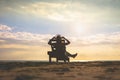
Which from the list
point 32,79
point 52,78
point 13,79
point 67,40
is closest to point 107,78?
point 52,78

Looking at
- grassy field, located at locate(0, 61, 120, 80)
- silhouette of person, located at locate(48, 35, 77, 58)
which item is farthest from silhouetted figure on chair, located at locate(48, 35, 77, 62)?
grassy field, located at locate(0, 61, 120, 80)

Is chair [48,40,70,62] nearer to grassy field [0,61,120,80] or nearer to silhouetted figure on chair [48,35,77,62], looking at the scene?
silhouetted figure on chair [48,35,77,62]

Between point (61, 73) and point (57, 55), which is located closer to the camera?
point (61, 73)

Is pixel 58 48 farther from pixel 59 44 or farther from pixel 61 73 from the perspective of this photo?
pixel 61 73

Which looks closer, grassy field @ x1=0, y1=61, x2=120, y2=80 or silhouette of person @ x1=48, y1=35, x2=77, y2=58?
grassy field @ x1=0, y1=61, x2=120, y2=80

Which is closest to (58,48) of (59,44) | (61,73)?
(59,44)

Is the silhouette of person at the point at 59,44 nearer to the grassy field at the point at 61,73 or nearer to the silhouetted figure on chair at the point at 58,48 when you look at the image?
the silhouetted figure on chair at the point at 58,48

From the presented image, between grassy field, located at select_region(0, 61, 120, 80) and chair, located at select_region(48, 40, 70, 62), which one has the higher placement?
chair, located at select_region(48, 40, 70, 62)

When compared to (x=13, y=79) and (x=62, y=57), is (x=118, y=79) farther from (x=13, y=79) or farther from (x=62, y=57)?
(x=62, y=57)

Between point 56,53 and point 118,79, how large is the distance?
15.4m

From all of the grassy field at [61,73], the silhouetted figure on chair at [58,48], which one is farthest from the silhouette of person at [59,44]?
the grassy field at [61,73]

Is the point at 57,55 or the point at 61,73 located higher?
the point at 57,55

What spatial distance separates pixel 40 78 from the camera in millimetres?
9133

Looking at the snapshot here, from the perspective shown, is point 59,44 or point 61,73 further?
point 59,44
